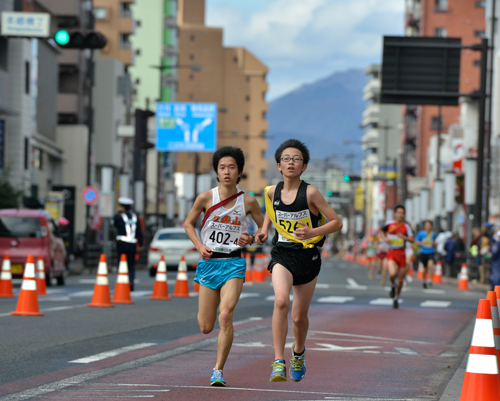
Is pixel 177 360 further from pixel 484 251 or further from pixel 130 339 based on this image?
pixel 484 251

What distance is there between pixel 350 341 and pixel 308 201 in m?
5.08

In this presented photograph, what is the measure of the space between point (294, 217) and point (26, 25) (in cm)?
2325

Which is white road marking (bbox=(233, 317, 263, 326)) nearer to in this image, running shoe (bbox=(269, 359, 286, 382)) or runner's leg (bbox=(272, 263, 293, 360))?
runner's leg (bbox=(272, 263, 293, 360))

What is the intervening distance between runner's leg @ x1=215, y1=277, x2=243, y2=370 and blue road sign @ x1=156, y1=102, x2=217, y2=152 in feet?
128

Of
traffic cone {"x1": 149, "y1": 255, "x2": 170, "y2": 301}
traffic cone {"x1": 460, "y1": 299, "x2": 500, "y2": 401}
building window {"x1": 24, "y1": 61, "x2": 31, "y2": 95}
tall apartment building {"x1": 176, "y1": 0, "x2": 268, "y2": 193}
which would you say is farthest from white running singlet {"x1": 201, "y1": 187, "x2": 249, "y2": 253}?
tall apartment building {"x1": 176, "y1": 0, "x2": 268, "y2": 193}

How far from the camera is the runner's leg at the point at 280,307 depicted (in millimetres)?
7996

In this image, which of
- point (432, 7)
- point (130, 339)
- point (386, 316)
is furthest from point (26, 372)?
point (432, 7)

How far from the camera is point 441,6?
96812 mm

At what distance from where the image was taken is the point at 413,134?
104625 millimetres

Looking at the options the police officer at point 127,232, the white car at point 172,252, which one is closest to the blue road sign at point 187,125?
the white car at point 172,252

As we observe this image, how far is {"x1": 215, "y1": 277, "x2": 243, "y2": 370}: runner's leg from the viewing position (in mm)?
7991

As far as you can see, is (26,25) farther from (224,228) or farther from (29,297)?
(224,228)

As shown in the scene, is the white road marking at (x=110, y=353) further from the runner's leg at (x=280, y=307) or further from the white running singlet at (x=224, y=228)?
the runner's leg at (x=280, y=307)

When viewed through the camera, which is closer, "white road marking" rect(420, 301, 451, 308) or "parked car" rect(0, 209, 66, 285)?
"white road marking" rect(420, 301, 451, 308)
